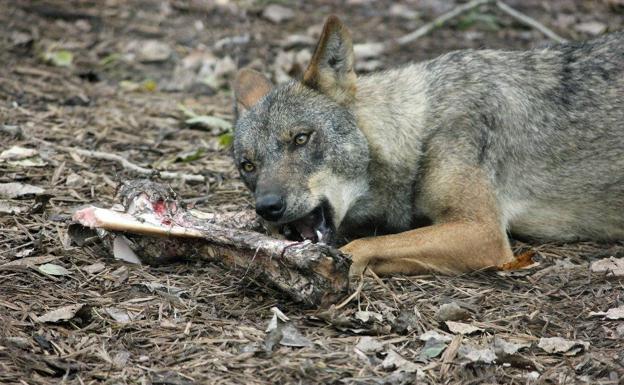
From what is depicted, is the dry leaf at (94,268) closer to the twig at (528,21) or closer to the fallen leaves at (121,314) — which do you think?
the fallen leaves at (121,314)

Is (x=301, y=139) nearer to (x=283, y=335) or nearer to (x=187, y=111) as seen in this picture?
(x=283, y=335)

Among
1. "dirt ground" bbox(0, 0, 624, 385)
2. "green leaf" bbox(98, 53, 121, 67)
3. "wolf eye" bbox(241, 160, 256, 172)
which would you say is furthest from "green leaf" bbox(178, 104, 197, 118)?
"wolf eye" bbox(241, 160, 256, 172)

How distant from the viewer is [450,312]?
480 cm

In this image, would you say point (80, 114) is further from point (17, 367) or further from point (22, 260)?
point (17, 367)

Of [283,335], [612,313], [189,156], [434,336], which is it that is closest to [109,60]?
[189,156]

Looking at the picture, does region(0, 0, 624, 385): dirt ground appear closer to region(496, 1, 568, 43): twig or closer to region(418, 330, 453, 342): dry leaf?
region(418, 330, 453, 342): dry leaf

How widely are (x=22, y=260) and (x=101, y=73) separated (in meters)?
4.87

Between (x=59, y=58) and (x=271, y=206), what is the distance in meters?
5.43

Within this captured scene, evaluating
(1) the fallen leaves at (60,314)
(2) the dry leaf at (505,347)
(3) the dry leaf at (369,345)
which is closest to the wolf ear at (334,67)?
(3) the dry leaf at (369,345)

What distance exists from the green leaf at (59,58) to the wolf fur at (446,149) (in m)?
3.73

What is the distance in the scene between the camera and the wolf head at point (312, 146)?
17.8 feet

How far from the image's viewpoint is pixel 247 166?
231 inches

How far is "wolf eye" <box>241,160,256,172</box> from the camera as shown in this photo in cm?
583

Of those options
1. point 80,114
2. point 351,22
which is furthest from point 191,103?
point 351,22
